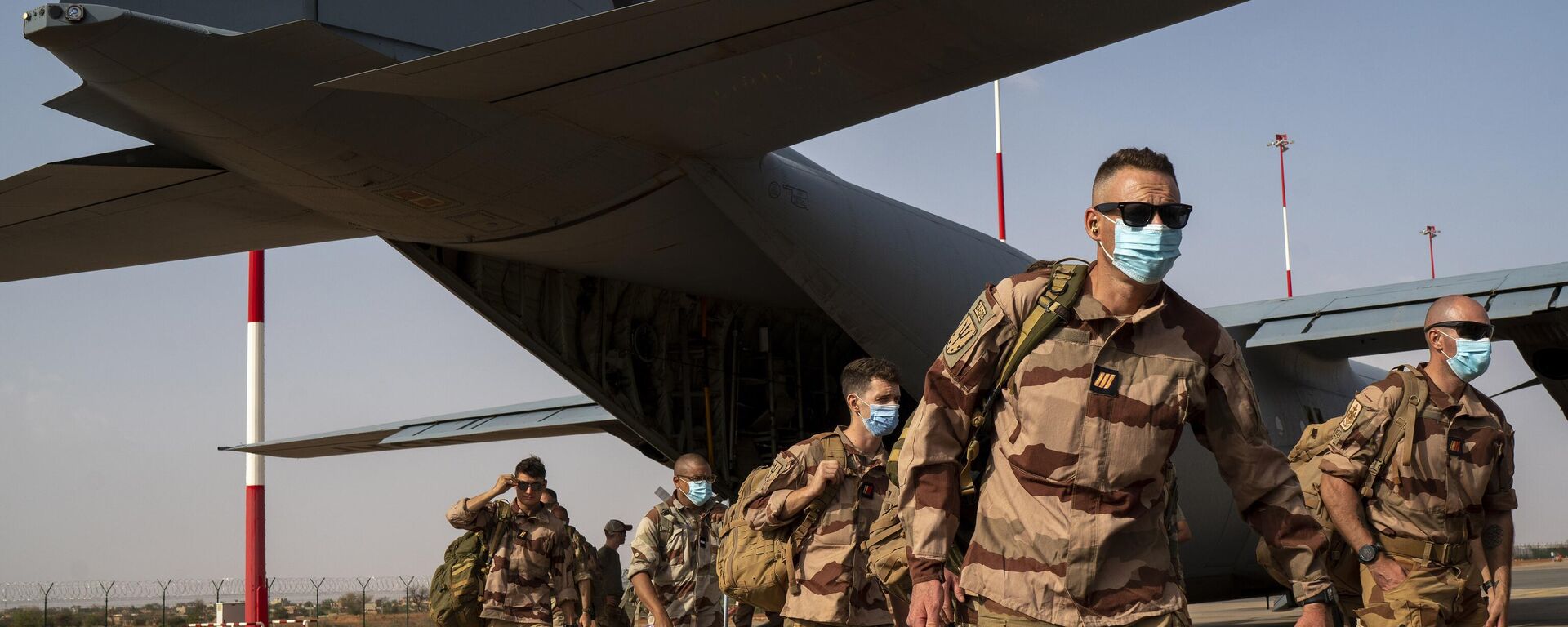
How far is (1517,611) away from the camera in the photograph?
16.5 metres

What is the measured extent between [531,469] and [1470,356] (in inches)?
232

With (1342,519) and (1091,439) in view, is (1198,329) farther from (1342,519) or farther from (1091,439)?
(1342,519)

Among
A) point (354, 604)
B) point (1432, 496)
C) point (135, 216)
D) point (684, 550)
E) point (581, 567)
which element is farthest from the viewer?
point (354, 604)

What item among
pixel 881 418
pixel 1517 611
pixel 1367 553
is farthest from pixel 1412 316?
pixel 1517 611

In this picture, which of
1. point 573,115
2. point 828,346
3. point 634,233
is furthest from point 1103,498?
point 828,346

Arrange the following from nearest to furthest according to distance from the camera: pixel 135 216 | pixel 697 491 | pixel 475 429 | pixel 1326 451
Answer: pixel 1326 451
pixel 135 216
pixel 697 491
pixel 475 429

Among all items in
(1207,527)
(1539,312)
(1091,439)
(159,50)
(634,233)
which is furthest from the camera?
(1207,527)

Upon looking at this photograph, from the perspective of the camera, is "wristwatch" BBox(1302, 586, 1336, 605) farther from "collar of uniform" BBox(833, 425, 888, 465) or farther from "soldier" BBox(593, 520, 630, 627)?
"soldier" BBox(593, 520, 630, 627)

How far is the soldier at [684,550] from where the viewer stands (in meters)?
8.04

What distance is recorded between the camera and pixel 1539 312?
10.2 metres

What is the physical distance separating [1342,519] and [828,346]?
628 cm

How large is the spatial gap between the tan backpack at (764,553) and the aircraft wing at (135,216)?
3.28 metres

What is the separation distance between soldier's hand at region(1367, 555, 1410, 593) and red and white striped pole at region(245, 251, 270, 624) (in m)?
13.5

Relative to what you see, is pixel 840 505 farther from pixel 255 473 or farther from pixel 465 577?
pixel 255 473
